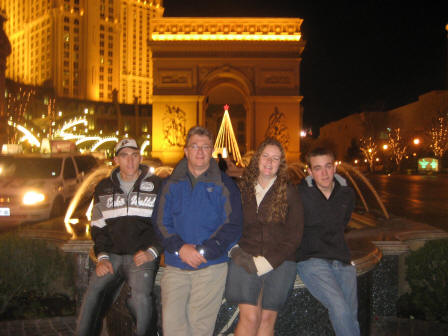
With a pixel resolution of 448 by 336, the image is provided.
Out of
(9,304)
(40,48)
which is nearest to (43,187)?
(9,304)

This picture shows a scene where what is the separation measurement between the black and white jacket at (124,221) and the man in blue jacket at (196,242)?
0.29 metres

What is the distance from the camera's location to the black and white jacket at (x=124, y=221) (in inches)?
154

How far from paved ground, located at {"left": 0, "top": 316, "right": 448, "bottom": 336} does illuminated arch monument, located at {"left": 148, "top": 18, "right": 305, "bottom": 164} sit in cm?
2856

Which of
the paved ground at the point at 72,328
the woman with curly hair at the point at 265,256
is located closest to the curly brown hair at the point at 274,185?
the woman with curly hair at the point at 265,256

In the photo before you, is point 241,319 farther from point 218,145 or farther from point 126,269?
point 218,145

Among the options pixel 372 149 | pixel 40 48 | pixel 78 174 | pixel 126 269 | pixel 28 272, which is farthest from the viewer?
pixel 40 48

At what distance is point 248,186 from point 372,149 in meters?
51.5

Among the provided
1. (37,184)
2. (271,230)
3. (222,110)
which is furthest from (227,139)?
(222,110)

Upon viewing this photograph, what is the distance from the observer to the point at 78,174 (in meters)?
13.1

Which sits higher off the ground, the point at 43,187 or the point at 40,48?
the point at 40,48

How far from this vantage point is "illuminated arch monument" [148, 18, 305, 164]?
3416 cm

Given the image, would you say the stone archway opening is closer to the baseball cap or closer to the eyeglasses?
the baseball cap

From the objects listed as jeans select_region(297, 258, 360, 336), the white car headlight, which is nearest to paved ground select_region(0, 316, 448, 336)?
jeans select_region(297, 258, 360, 336)

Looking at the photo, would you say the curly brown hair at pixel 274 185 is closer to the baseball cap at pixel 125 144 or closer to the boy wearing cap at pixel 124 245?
the boy wearing cap at pixel 124 245
